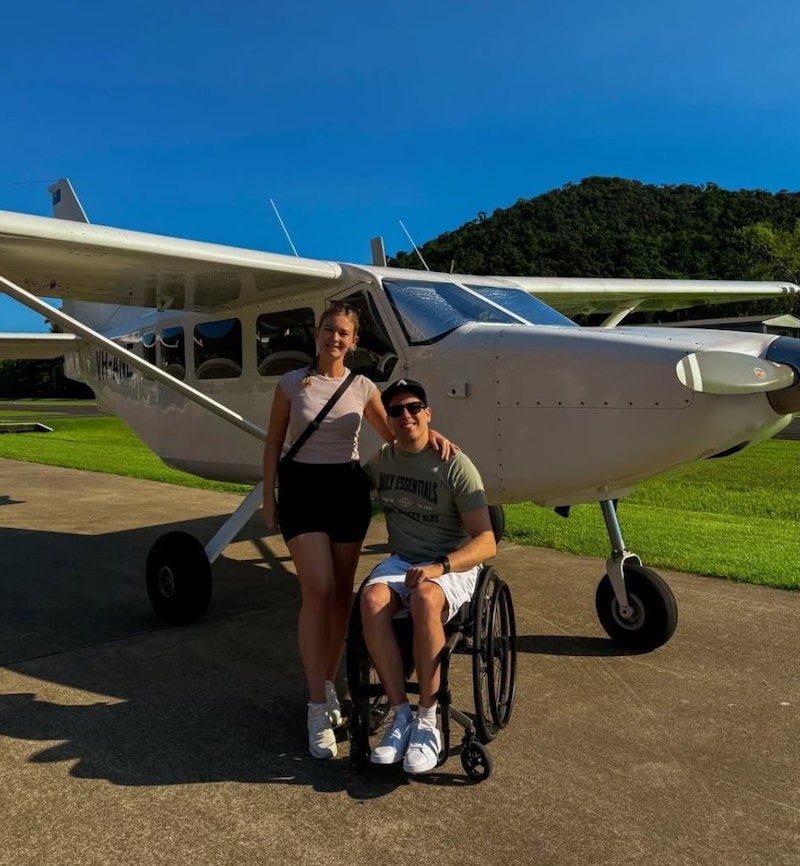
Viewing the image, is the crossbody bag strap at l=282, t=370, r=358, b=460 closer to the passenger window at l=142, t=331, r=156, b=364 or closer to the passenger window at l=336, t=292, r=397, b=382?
the passenger window at l=336, t=292, r=397, b=382

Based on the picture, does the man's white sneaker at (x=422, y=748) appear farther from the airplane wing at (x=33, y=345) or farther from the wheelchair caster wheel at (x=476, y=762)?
the airplane wing at (x=33, y=345)

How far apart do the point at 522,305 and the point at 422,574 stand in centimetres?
254

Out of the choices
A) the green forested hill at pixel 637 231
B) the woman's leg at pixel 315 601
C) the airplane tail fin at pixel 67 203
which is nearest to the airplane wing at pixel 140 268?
the woman's leg at pixel 315 601

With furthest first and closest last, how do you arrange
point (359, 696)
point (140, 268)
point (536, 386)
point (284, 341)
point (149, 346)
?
1. point (149, 346)
2. point (284, 341)
3. point (140, 268)
4. point (536, 386)
5. point (359, 696)

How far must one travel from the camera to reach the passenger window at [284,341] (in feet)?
17.1

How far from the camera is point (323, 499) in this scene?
10.3 feet

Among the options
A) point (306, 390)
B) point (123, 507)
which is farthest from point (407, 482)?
point (123, 507)

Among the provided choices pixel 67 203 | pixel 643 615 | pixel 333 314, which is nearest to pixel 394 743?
pixel 333 314

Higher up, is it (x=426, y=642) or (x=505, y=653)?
(x=426, y=642)

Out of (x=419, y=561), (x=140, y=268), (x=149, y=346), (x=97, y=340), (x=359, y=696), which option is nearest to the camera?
(x=359, y=696)

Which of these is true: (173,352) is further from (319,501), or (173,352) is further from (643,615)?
(643,615)

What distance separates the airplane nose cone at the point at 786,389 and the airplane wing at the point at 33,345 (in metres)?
7.42

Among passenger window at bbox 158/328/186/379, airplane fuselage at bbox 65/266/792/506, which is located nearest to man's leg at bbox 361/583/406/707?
airplane fuselage at bbox 65/266/792/506

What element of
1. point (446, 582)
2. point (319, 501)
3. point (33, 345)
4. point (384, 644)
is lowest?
point (384, 644)
